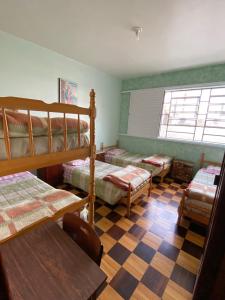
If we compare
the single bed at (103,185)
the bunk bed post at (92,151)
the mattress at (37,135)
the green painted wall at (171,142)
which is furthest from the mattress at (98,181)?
the green painted wall at (171,142)

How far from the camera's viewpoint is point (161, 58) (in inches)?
105

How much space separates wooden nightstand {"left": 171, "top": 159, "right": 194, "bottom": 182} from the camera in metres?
3.25

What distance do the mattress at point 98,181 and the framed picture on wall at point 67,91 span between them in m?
1.34

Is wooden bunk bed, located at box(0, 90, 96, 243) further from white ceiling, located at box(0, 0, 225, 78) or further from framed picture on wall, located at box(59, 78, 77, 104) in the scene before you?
framed picture on wall, located at box(59, 78, 77, 104)

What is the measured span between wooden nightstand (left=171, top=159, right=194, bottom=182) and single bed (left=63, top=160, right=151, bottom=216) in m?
1.15

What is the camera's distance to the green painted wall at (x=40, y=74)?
216cm

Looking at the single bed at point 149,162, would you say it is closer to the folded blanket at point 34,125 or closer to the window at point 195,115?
the window at point 195,115

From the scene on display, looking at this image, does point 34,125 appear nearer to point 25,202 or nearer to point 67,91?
point 25,202

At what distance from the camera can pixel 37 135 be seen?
3.44 ft

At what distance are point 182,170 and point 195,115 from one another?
1279 mm

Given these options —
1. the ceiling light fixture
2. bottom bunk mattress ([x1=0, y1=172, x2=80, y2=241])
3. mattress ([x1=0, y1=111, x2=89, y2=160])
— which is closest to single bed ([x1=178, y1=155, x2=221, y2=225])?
bottom bunk mattress ([x1=0, y1=172, x2=80, y2=241])

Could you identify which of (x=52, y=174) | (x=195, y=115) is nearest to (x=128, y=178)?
(x=52, y=174)

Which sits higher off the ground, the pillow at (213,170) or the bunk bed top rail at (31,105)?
the bunk bed top rail at (31,105)

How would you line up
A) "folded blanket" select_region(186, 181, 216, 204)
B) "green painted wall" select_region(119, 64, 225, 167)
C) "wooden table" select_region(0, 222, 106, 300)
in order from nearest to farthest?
"wooden table" select_region(0, 222, 106, 300), "folded blanket" select_region(186, 181, 216, 204), "green painted wall" select_region(119, 64, 225, 167)
